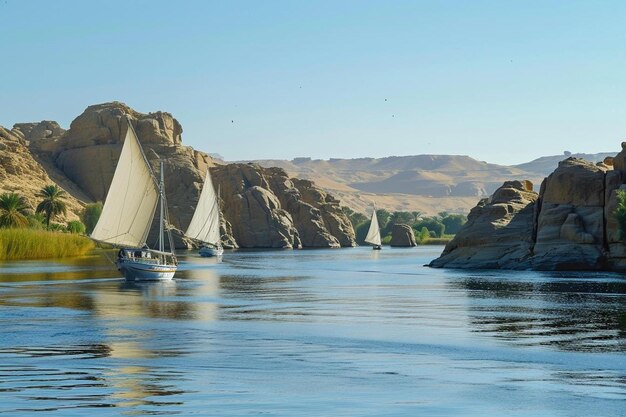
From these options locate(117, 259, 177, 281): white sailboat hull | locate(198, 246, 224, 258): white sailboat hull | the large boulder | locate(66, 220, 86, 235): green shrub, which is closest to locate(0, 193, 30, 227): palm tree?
locate(198, 246, 224, 258): white sailboat hull

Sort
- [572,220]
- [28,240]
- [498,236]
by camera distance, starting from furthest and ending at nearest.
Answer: [28,240], [498,236], [572,220]

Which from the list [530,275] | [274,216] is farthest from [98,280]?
[274,216]

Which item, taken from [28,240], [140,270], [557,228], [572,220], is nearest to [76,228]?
[28,240]

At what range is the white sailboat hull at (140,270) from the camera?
196 feet

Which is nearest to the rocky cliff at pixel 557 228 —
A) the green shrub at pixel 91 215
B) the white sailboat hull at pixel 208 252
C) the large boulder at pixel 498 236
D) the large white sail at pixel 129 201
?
the large boulder at pixel 498 236

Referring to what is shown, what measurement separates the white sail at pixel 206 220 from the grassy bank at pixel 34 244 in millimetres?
21252

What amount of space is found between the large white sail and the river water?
8.28 meters

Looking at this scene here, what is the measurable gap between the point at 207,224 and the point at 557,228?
54.3 m

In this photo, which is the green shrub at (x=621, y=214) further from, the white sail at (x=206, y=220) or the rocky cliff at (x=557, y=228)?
the white sail at (x=206, y=220)

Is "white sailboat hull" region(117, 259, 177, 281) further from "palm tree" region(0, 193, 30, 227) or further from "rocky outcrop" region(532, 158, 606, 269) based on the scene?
"palm tree" region(0, 193, 30, 227)

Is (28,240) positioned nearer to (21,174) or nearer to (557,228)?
(557,228)

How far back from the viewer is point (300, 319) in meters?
35.5

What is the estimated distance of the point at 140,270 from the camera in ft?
198

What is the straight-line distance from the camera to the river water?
18.0 metres
